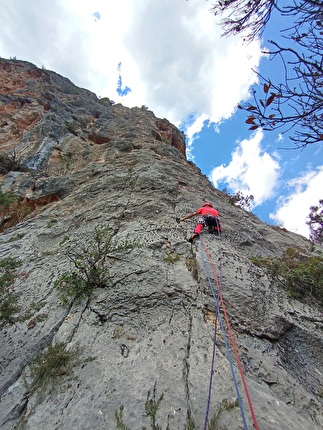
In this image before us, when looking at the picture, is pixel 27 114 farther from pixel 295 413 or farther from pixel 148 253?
pixel 295 413

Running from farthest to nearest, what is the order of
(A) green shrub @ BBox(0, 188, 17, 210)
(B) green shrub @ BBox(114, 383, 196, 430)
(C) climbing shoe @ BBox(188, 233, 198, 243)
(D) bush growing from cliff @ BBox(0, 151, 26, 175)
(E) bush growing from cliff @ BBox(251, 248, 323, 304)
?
(D) bush growing from cliff @ BBox(0, 151, 26, 175) → (A) green shrub @ BBox(0, 188, 17, 210) → (C) climbing shoe @ BBox(188, 233, 198, 243) → (E) bush growing from cliff @ BBox(251, 248, 323, 304) → (B) green shrub @ BBox(114, 383, 196, 430)

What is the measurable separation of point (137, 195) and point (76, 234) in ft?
7.78

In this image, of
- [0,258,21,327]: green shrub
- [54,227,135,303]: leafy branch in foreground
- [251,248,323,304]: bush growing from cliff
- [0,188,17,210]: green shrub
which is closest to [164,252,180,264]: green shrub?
[54,227,135,303]: leafy branch in foreground

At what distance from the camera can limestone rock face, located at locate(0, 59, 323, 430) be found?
106 inches

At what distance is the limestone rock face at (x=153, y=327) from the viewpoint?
2.70 meters

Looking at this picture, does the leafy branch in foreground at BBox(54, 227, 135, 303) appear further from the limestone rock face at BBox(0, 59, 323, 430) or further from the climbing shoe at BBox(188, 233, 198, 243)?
the climbing shoe at BBox(188, 233, 198, 243)

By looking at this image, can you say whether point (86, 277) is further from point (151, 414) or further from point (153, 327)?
point (151, 414)

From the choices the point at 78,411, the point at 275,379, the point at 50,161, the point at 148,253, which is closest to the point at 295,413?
the point at 275,379

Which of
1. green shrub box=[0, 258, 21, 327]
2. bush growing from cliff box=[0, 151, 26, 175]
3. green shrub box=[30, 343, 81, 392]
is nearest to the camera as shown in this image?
green shrub box=[30, 343, 81, 392]

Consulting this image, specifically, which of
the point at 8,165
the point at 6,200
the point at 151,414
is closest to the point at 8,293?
the point at 151,414

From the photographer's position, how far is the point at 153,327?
12.1ft

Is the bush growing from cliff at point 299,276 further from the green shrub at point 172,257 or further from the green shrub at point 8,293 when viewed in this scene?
the green shrub at point 8,293

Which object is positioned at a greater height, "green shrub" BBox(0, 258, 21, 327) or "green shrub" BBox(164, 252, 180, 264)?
"green shrub" BBox(164, 252, 180, 264)

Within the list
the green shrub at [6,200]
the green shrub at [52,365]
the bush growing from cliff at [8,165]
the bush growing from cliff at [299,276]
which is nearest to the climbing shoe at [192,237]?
the bush growing from cliff at [299,276]
